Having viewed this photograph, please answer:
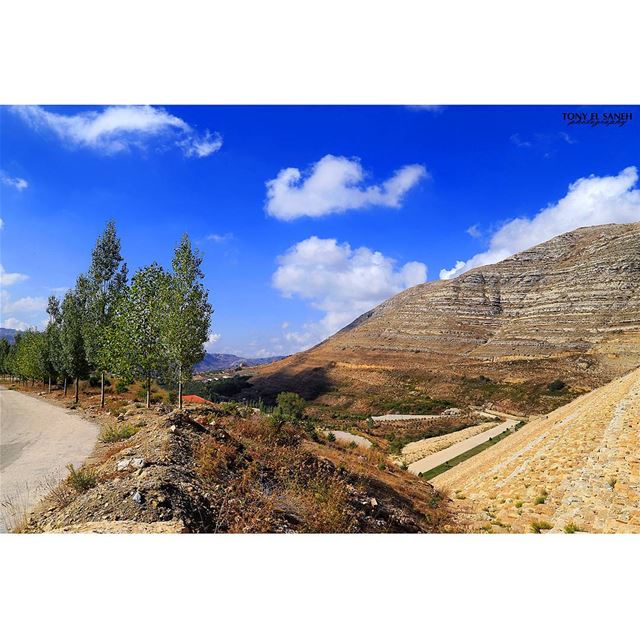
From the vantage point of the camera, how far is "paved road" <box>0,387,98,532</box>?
8.54 m

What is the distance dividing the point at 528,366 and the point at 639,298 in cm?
2251

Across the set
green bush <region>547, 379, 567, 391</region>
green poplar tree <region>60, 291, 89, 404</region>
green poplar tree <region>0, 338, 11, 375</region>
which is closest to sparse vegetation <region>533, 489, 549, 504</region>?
green poplar tree <region>60, 291, 89, 404</region>

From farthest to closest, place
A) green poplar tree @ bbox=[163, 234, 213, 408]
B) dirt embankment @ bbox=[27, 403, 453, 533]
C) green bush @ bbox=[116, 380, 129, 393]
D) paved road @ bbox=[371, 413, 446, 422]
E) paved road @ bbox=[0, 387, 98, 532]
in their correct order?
1. paved road @ bbox=[371, 413, 446, 422]
2. green bush @ bbox=[116, 380, 129, 393]
3. green poplar tree @ bbox=[163, 234, 213, 408]
4. paved road @ bbox=[0, 387, 98, 532]
5. dirt embankment @ bbox=[27, 403, 453, 533]

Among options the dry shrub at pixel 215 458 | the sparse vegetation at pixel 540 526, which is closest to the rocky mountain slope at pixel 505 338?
the sparse vegetation at pixel 540 526

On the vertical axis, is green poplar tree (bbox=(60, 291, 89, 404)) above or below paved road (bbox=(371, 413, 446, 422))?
above

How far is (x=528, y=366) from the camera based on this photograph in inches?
2323

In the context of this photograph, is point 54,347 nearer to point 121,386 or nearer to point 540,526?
point 121,386

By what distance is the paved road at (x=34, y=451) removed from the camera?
8.54m

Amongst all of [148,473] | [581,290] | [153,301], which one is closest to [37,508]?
[148,473]

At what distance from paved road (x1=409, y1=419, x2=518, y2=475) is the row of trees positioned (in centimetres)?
1294

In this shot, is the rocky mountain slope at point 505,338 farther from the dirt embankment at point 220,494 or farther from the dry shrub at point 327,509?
the dry shrub at point 327,509

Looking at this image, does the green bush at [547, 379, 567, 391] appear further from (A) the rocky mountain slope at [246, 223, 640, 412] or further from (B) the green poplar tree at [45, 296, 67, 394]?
(B) the green poplar tree at [45, 296, 67, 394]

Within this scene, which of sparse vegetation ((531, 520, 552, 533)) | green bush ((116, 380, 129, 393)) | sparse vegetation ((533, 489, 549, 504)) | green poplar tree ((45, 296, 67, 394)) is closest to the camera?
sparse vegetation ((531, 520, 552, 533))

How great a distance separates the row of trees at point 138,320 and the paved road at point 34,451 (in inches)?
138
